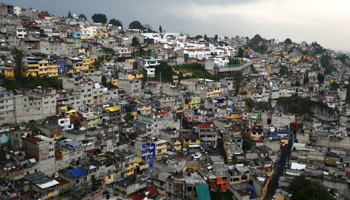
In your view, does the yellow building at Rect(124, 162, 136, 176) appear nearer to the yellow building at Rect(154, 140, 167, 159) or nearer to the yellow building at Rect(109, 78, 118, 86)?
the yellow building at Rect(154, 140, 167, 159)

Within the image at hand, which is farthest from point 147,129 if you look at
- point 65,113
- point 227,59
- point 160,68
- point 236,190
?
point 227,59

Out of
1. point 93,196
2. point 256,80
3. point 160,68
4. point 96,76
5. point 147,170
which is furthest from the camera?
point 256,80

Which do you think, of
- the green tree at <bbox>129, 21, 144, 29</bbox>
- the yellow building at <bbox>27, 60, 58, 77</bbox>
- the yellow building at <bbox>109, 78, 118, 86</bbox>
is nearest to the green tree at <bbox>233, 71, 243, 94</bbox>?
the yellow building at <bbox>109, 78, 118, 86</bbox>

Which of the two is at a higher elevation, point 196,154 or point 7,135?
point 7,135

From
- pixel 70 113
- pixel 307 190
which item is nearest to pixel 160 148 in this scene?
pixel 70 113

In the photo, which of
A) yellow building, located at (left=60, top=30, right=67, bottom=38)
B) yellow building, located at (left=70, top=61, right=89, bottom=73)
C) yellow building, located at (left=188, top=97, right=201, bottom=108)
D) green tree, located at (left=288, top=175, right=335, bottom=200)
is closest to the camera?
green tree, located at (left=288, top=175, right=335, bottom=200)

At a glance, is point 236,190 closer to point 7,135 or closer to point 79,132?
point 79,132

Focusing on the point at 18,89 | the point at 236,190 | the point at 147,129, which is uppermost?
the point at 18,89

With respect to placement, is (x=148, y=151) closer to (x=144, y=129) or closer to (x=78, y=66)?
(x=144, y=129)
